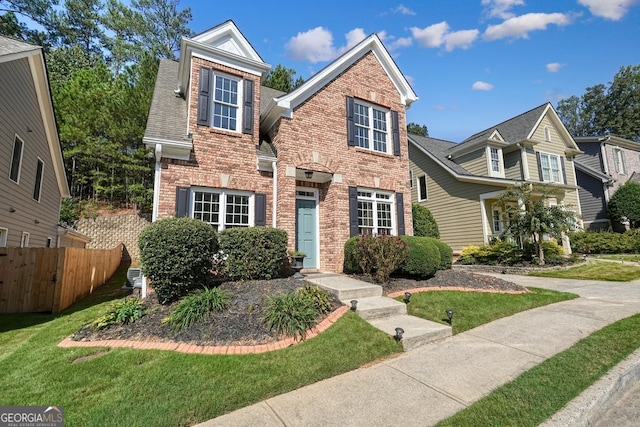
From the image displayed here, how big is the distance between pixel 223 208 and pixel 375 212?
5.16 meters

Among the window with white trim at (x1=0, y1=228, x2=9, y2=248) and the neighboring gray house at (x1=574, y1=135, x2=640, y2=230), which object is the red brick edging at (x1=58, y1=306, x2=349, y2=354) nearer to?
the window with white trim at (x1=0, y1=228, x2=9, y2=248)

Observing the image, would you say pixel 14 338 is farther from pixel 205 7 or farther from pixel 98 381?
pixel 205 7

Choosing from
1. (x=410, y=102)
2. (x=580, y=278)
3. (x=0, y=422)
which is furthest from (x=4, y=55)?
(x=580, y=278)

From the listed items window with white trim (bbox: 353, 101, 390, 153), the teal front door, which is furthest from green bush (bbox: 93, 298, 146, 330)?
window with white trim (bbox: 353, 101, 390, 153)

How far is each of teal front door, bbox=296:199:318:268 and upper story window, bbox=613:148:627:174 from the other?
2579 cm

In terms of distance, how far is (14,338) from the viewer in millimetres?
5441

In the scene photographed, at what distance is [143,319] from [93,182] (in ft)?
65.3

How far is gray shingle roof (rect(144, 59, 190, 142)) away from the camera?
7766 mm

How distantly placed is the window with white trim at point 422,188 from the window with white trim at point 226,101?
1302cm

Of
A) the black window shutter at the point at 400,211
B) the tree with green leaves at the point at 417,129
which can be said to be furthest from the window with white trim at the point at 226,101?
the tree with green leaves at the point at 417,129

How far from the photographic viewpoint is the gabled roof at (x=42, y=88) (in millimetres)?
8376

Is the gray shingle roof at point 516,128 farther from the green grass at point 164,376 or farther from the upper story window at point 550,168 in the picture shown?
the green grass at point 164,376

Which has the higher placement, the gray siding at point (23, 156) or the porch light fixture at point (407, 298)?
the gray siding at point (23, 156)

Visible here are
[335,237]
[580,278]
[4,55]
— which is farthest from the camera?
[580,278]
